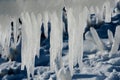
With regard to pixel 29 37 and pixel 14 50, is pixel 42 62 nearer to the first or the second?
pixel 14 50

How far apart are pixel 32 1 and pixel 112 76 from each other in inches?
345

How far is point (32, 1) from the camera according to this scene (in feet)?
33.6

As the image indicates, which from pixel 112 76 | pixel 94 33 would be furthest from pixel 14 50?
pixel 112 76

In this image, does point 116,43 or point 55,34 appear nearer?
point 55,34

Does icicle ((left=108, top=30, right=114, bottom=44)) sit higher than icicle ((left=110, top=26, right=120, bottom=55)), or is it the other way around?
icicle ((left=108, top=30, right=114, bottom=44))

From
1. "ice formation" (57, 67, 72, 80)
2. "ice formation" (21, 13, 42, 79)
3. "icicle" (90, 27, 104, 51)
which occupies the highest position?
"icicle" (90, 27, 104, 51)

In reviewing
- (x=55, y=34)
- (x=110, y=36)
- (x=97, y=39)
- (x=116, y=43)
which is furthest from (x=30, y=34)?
(x=110, y=36)

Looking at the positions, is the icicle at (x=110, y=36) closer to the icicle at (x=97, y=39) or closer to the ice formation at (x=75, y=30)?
the icicle at (x=97, y=39)

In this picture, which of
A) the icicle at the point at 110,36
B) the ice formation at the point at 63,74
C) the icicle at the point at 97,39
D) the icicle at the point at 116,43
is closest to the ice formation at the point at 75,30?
the ice formation at the point at 63,74

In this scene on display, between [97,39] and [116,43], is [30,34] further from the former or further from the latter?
[97,39]

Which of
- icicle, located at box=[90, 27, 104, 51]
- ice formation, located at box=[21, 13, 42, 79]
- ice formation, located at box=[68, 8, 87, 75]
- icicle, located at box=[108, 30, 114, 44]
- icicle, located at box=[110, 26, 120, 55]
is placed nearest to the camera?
ice formation, located at box=[21, 13, 42, 79]

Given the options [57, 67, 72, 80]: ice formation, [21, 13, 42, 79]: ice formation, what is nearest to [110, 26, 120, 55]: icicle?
[57, 67, 72, 80]: ice formation

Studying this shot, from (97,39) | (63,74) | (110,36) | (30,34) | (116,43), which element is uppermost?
(110,36)

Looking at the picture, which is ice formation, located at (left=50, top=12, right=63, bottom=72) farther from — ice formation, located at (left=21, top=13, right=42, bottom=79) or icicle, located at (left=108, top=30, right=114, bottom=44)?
icicle, located at (left=108, top=30, right=114, bottom=44)
